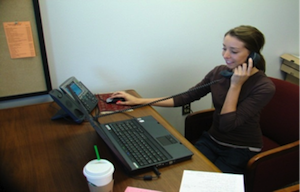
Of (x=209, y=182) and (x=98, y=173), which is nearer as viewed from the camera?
(x=98, y=173)

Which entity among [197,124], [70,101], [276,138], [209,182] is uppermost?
[70,101]

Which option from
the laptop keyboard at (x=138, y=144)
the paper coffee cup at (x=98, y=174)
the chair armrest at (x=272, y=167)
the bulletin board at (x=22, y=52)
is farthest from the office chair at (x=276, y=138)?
the bulletin board at (x=22, y=52)

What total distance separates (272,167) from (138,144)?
0.69 meters

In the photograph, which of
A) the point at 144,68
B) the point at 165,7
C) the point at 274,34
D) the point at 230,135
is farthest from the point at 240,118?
the point at 274,34

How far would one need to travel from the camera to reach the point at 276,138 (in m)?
1.59

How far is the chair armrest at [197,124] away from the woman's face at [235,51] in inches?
15.7

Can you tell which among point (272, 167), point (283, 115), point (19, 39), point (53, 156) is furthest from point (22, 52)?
point (283, 115)

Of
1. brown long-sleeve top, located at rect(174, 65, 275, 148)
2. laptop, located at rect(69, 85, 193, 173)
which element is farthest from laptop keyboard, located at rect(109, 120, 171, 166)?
brown long-sleeve top, located at rect(174, 65, 275, 148)

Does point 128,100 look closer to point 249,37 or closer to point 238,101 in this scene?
point 238,101

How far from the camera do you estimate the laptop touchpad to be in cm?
100

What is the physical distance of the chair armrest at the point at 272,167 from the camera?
3.83ft

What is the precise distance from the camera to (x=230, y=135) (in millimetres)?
1354

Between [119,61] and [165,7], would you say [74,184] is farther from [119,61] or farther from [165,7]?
[165,7]

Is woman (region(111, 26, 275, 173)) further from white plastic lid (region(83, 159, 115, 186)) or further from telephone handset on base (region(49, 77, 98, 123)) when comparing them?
white plastic lid (region(83, 159, 115, 186))
